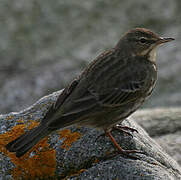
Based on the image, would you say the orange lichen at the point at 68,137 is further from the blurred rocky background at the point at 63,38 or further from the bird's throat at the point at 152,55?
the blurred rocky background at the point at 63,38

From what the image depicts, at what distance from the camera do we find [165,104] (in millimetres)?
11781

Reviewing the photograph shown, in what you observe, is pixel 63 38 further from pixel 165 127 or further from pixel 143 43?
pixel 143 43

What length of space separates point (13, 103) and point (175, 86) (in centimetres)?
414

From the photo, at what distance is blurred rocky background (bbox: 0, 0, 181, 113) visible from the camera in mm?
12453

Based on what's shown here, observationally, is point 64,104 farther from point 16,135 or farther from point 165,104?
point 165,104

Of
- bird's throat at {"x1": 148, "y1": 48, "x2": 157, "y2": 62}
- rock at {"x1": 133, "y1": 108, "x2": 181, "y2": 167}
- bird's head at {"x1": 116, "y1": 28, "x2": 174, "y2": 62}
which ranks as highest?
bird's head at {"x1": 116, "y1": 28, "x2": 174, "y2": 62}

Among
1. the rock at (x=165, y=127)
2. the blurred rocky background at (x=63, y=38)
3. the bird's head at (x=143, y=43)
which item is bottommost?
the rock at (x=165, y=127)

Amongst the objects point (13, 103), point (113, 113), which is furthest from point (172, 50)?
point (113, 113)

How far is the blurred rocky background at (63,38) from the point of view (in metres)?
12.5

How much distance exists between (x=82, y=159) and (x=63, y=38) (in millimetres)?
7790

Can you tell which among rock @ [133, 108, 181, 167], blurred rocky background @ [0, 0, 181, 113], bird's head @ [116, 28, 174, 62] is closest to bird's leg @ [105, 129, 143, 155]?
bird's head @ [116, 28, 174, 62]

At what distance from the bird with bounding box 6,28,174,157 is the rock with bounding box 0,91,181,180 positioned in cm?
20

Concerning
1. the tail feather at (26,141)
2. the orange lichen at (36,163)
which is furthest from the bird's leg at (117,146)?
the tail feather at (26,141)

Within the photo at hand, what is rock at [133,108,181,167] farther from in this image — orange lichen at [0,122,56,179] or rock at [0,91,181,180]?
orange lichen at [0,122,56,179]
